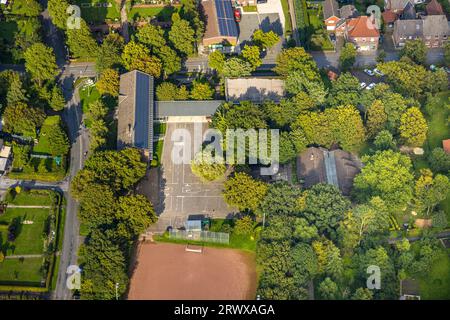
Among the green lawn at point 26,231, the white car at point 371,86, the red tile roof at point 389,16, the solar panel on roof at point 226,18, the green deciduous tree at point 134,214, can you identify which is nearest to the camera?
the green deciduous tree at point 134,214

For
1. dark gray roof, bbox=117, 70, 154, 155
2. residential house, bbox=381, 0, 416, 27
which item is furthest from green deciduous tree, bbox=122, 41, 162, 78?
residential house, bbox=381, 0, 416, 27

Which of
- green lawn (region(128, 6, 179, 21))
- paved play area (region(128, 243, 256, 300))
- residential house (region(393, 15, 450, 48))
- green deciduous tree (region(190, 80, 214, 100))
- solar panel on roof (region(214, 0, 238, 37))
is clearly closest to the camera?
paved play area (region(128, 243, 256, 300))

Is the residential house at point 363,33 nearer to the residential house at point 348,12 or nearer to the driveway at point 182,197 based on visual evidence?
the residential house at point 348,12

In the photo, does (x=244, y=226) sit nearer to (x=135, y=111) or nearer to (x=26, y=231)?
(x=135, y=111)

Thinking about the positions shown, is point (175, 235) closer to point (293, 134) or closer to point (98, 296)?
point (98, 296)

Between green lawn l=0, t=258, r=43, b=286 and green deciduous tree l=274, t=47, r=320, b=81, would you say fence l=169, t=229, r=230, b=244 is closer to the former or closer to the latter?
green lawn l=0, t=258, r=43, b=286

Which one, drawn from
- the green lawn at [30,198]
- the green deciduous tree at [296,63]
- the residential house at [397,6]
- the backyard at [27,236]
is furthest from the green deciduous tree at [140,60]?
the residential house at [397,6]
